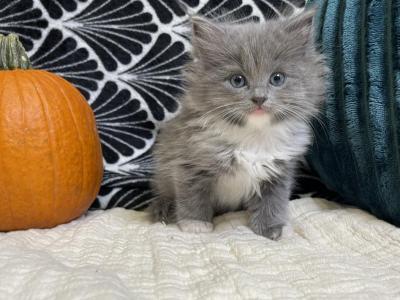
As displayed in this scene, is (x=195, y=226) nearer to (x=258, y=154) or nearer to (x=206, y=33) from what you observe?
(x=258, y=154)

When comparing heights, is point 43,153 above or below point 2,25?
below

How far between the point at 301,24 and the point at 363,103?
266mm

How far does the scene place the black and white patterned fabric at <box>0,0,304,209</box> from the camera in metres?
1.65

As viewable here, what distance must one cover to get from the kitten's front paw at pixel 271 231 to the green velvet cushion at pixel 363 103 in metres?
0.26

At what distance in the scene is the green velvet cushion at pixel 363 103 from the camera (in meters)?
1.15

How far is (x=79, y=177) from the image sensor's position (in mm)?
1330

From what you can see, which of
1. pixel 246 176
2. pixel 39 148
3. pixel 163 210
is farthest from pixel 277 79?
pixel 39 148

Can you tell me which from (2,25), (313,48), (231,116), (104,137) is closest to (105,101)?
(104,137)

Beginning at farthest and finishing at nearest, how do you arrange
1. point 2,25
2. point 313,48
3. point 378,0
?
point 2,25 < point 313,48 < point 378,0

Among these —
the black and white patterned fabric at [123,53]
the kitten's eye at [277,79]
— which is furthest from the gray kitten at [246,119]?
the black and white patterned fabric at [123,53]

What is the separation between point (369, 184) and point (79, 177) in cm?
81

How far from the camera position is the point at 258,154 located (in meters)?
1.25

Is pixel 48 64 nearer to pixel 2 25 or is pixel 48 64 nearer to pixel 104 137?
pixel 2 25

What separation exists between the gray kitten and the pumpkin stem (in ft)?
1.58
